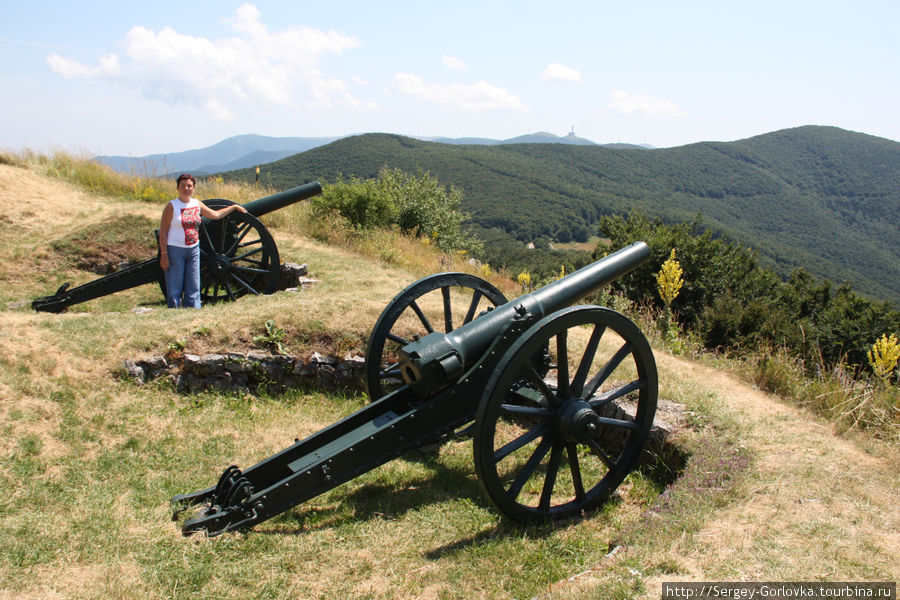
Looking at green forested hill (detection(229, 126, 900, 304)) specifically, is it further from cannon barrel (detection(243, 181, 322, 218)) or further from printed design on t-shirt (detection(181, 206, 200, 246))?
printed design on t-shirt (detection(181, 206, 200, 246))

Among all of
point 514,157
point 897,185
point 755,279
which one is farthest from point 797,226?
point 755,279

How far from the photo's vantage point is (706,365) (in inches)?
292

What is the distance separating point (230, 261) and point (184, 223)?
3.79 feet

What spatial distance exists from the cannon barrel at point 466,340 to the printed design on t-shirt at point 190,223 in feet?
14.0

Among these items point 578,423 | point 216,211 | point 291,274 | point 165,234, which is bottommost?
point 578,423

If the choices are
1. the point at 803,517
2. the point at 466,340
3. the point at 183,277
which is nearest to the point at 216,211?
the point at 183,277

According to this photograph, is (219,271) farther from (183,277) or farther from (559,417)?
(559,417)

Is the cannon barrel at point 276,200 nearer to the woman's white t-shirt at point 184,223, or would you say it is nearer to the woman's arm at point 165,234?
the woman's white t-shirt at point 184,223

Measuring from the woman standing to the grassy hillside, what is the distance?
0.75m

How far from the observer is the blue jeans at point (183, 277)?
275 inches

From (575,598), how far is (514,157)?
450 ft

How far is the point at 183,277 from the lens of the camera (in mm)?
7117

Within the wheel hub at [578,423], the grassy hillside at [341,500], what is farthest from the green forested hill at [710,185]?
the wheel hub at [578,423]

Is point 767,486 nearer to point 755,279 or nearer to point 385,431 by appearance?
point 385,431
